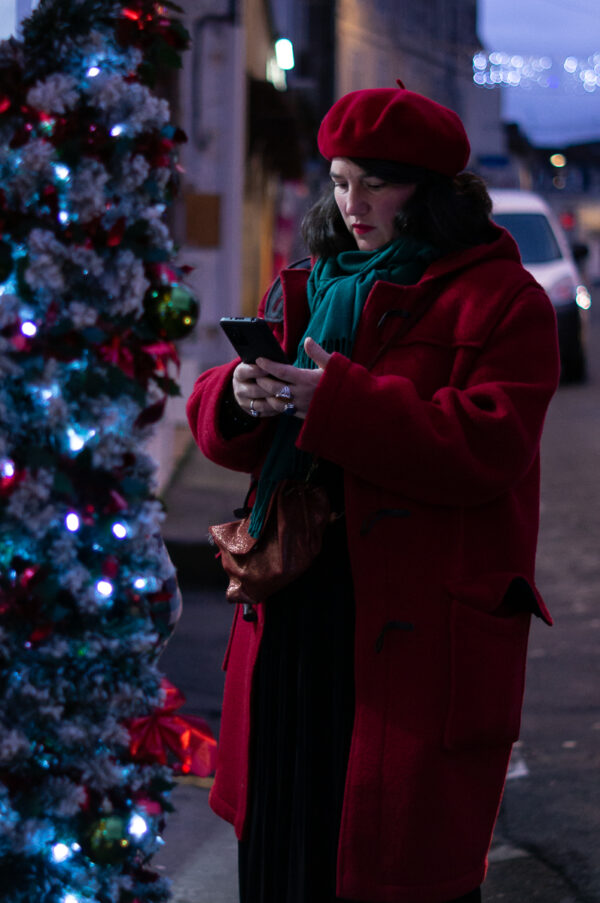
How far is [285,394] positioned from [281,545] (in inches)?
10.6

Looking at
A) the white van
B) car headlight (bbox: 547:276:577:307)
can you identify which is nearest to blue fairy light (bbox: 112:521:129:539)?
the white van

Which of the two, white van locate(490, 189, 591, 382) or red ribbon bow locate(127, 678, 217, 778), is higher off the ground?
white van locate(490, 189, 591, 382)

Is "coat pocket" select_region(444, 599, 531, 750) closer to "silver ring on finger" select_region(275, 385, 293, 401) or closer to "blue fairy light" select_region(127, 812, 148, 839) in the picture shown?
"silver ring on finger" select_region(275, 385, 293, 401)

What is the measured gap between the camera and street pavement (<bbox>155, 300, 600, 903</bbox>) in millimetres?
3350

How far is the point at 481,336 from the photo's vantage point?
6.73 ft

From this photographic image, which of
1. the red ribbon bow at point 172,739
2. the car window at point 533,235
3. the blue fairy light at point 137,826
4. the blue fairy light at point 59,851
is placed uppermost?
the car window at point 533,235

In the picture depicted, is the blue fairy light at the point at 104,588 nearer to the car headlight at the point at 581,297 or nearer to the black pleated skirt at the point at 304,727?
the black pleated skirt at the point at 304,727

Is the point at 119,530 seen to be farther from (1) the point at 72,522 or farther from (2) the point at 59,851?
(2) the point at 59,851

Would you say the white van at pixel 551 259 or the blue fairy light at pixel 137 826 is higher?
the white van at pixel 551 259

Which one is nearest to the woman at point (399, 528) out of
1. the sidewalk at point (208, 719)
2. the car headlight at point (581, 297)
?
the sidewalk at point (208, 719)

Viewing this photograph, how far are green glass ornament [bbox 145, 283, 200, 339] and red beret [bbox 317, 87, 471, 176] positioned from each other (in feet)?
1.27

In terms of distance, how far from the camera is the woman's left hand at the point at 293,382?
199 centimetres

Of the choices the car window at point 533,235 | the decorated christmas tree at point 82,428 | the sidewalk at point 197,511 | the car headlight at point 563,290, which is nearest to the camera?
the decorated christmas tree at point 82,428

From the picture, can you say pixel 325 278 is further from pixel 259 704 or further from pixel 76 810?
pixel 76 810
